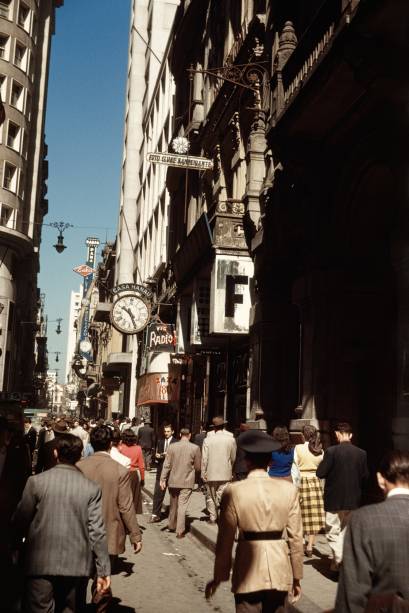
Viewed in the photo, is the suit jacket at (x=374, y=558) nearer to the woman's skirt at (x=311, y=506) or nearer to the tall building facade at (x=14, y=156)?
the woman's skirt at (x=311, y=506)

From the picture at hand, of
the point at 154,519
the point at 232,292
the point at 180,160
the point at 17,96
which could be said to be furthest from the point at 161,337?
the point at 17,96

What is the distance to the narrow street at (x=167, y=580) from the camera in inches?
309

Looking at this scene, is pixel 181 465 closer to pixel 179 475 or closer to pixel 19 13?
pixel 179 475

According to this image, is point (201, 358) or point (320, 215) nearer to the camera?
point (320, 215)

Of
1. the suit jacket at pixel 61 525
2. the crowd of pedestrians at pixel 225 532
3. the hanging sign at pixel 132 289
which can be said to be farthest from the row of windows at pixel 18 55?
the suit jacket at pixel 61 525

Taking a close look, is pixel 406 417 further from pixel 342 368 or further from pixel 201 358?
pixel 201 358

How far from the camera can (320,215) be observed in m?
14.6

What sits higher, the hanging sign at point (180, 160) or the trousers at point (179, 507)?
the hanging sign at point (180, 160)

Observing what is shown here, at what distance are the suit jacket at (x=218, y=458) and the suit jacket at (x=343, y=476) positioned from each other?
14.7 feet

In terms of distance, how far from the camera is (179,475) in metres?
13.2

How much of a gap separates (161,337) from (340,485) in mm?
23410

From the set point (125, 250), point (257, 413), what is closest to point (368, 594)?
point (257, 413)

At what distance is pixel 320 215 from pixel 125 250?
47071mm

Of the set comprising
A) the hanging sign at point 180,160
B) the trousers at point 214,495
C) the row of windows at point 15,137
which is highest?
the row of windows at point 15,137
